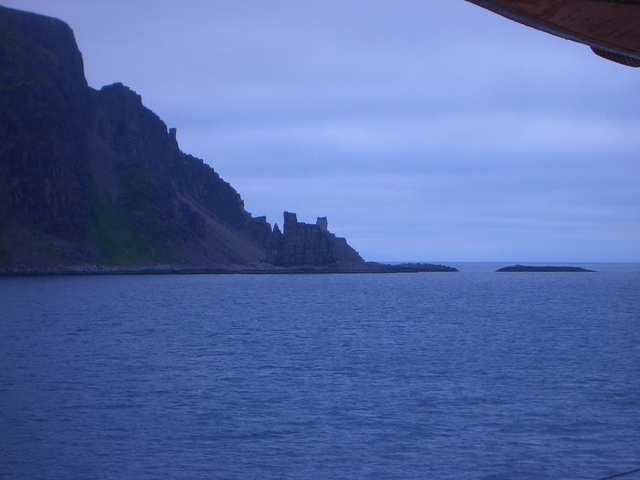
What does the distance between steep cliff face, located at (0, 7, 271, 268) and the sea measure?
83.9 metres

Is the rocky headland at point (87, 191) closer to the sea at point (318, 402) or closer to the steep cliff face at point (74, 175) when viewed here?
the steep cliff face at point (74, 175)

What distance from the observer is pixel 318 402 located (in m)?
22.6

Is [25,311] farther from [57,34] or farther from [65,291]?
[57,34]

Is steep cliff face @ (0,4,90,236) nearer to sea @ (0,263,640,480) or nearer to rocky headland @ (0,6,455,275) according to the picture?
rocky headland @ (0,6,455,275)

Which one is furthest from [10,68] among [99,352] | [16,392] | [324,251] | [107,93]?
Answer: [16,392]

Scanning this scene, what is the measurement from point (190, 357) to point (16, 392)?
10.8 meters

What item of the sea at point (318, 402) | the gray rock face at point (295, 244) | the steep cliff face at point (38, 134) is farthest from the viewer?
the gray rock face at point (295, 244)

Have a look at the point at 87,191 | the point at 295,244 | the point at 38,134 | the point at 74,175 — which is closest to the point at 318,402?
the point at 38,134

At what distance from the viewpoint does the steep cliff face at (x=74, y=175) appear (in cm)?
13025

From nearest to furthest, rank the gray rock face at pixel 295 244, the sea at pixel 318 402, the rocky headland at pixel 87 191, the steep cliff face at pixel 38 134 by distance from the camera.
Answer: the sea at pixel 318 402
the rocky headland at pixel 87 191
the steep cliff face at pixel 38 134
the gray rock face at pixel 295 244

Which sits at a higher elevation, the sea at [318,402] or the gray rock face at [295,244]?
the gray rock face at [295,244]

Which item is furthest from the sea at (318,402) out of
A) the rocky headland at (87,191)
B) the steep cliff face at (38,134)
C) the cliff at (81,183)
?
the steep cliff face at (38,134)

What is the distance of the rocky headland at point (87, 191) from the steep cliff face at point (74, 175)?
0.67 feet

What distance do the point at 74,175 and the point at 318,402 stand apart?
12827 cm
